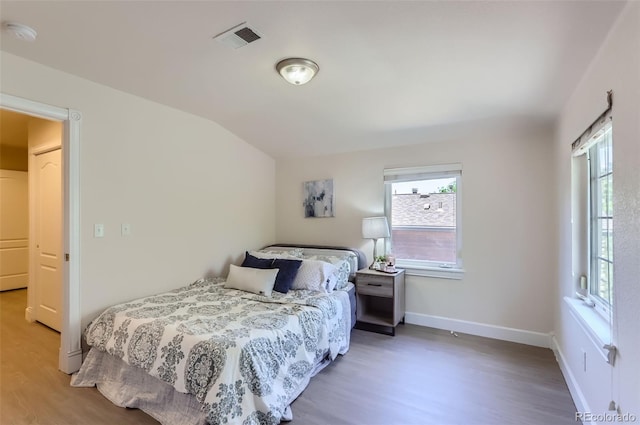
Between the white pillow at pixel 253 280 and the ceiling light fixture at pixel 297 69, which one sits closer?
the ceiling light fixture at pixel 297 69

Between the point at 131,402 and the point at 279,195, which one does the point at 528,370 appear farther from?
the point at 279,195

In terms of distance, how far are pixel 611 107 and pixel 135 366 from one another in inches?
128

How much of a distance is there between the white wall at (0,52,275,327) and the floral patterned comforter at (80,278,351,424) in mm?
357

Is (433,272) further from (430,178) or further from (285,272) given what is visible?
(285,272)

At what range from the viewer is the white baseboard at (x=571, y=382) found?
6.40ft

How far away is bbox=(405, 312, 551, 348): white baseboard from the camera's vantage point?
3018 mm

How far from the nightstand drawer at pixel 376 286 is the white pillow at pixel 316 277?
0.38 m

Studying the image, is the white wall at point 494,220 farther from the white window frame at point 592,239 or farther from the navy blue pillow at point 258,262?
the navy blue pillow at point 258,262

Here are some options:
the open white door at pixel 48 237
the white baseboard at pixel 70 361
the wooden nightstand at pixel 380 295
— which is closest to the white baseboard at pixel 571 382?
the wooden nightstand at pixel 380 295

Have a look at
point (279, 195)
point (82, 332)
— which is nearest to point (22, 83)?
point (82, 332)

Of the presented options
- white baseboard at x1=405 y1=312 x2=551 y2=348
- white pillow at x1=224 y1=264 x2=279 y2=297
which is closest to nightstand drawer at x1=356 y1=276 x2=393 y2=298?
white baseboard at x1=405 y1=312 x2=551 y2=348

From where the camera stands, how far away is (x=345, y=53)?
2.12 m

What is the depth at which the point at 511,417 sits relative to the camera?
197cm

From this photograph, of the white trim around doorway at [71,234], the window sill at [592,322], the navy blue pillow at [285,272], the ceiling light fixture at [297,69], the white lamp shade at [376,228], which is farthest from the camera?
the white lamp shade at [376,228]
